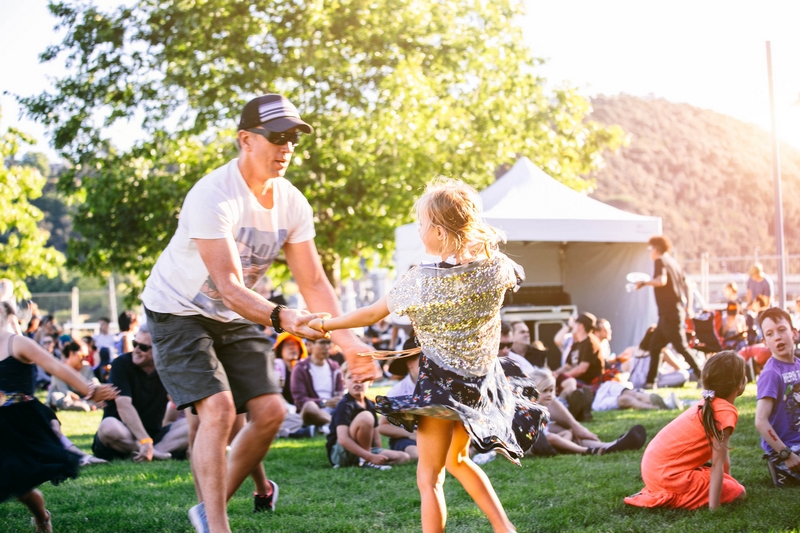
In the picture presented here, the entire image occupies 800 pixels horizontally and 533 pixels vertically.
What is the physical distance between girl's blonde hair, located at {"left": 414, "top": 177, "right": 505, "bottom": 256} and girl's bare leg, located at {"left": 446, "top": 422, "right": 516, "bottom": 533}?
29.9 inches

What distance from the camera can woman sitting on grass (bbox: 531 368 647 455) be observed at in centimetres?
648

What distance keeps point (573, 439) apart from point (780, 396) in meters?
2.42

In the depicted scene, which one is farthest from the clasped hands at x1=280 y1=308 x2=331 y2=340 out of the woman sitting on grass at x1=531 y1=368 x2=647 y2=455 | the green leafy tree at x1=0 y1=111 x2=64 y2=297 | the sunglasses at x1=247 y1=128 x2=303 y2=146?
the green leafy tree at x1=0 y1=111 x2=64 y2=297

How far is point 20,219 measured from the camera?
22.5 meters

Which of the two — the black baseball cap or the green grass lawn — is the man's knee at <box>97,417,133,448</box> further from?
the black baseball cap

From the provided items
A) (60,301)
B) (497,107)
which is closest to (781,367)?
(497,107)

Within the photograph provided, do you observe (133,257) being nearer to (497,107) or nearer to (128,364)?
(497,107)

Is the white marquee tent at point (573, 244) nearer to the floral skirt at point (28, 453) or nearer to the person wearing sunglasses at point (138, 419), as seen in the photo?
the person wearing sunglasses at point (138, 419)

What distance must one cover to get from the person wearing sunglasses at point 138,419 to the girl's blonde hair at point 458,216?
4.38m

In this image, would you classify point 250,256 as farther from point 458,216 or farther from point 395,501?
point 395,501

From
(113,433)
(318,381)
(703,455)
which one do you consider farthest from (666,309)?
(113,433)

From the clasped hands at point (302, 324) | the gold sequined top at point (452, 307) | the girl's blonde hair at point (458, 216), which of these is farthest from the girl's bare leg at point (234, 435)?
the girl's blonde hair at point (458, 216)

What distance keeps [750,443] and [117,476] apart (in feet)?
16.3

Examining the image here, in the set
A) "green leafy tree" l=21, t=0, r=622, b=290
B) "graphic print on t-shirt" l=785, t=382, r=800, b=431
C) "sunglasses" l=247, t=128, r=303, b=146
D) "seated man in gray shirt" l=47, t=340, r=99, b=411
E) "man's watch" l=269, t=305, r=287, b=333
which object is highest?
"green leafy tree" l=21, t=0, r=622, b=290
